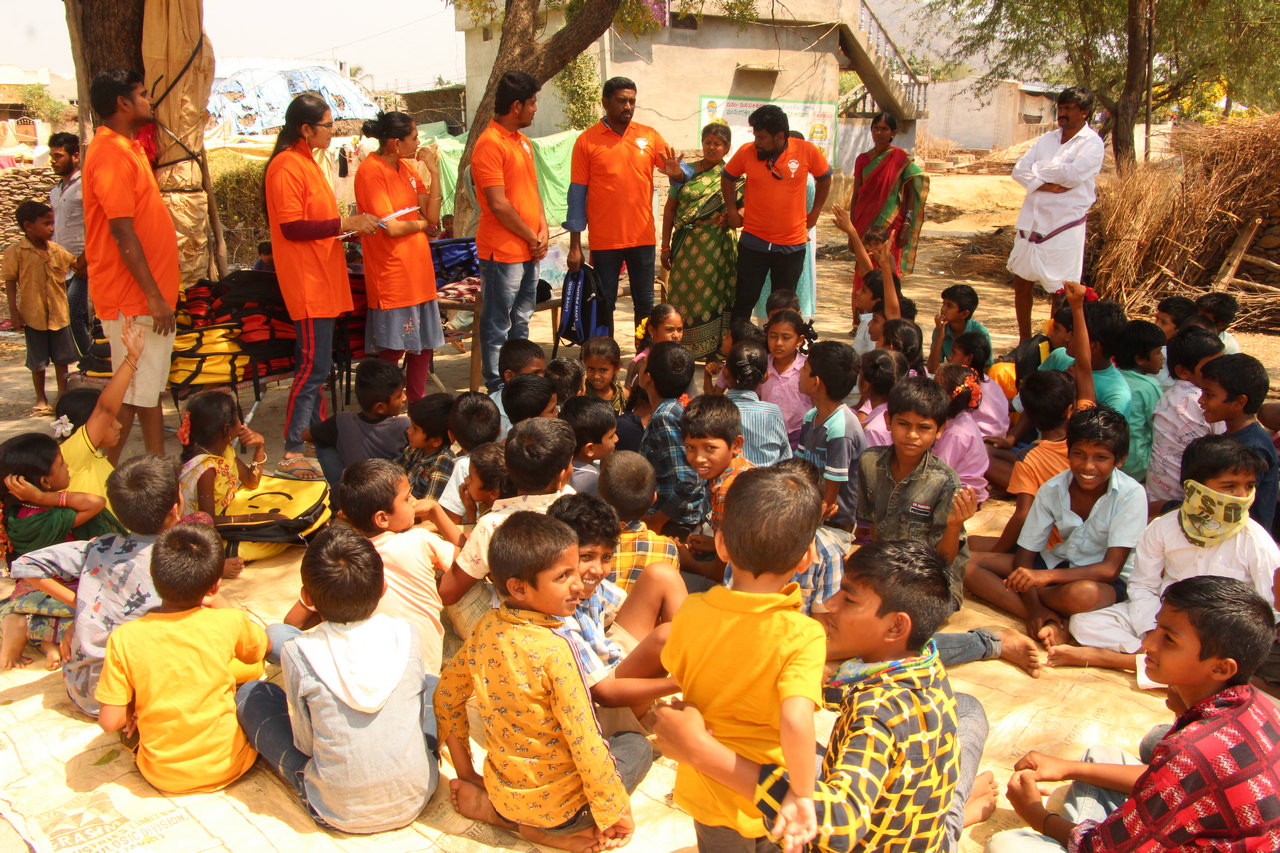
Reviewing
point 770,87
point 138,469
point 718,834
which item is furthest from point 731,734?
point 770,87

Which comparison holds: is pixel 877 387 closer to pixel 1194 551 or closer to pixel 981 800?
pixel 1194 551

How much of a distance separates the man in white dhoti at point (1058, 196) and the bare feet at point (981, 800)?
173 inches

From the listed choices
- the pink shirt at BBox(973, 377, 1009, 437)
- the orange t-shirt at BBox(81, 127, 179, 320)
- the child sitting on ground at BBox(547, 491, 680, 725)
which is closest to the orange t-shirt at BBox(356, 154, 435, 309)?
the orange t-shirt at BBox(81, 127, 179, 320)

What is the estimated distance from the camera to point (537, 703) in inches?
92.3

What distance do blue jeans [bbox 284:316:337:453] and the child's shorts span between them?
236 cm

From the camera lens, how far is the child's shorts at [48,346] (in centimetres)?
620

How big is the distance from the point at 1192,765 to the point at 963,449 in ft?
7.98

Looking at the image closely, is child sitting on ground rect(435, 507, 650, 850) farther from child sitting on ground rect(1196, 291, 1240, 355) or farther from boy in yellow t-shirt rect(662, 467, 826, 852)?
child sitting on ground rect(1196, 291, 1240, 355)

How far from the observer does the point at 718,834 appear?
2.13 metres

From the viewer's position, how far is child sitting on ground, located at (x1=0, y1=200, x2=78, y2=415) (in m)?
6.08

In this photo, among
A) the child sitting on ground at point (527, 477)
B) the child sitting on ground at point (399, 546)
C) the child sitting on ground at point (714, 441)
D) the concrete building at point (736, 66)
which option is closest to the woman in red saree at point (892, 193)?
the child sitting on ground at point (714, 441)

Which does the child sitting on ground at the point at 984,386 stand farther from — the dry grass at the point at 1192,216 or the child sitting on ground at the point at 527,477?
the dry grass at the point at 1192,216

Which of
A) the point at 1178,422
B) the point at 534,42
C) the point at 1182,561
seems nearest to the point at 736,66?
the point at 534,42

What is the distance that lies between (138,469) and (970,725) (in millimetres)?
2671
